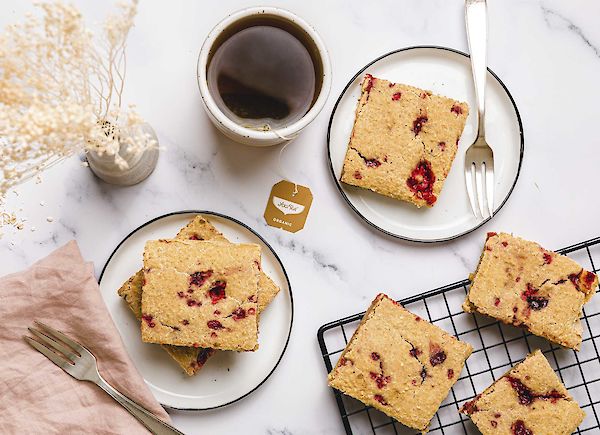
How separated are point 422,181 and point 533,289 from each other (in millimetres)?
419

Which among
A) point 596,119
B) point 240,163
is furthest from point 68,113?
point 596,119

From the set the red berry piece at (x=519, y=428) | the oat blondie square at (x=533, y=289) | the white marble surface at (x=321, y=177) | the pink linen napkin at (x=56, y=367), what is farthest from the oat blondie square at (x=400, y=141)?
the pink linen napkin at (x=56, y=367)

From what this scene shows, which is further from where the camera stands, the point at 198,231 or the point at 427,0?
the point at 427,0

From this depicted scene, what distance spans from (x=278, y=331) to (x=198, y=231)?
1.17 ft

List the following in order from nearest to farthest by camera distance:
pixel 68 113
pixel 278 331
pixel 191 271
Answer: pixel 68 113 < pixel 191 271 < pixel 278 331

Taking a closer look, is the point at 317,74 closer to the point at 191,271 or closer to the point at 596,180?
the point at 191,271

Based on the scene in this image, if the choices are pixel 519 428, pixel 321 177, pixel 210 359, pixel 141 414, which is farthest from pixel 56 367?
pixel 519 428

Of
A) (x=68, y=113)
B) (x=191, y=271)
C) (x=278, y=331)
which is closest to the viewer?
(x=68, y=113)

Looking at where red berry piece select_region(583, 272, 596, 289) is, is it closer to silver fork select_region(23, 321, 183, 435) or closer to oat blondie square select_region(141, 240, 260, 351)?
oat blondie square select_region(141, 240, 260, 351)

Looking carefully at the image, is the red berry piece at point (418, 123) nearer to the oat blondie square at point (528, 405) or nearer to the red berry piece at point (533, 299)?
the red berry piece at point (533, 299)

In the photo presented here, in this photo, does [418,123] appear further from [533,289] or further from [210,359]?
[210,359]

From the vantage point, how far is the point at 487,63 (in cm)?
213

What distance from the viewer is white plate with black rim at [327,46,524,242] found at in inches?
81.2

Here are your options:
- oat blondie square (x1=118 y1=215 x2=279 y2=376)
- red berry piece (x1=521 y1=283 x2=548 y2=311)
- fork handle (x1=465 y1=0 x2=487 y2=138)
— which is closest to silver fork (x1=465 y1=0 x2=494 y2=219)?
fork handle (x1=465 y1=0 x2=487 y2=138)
